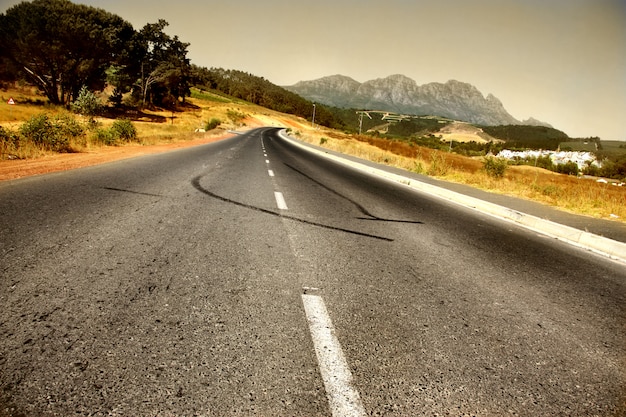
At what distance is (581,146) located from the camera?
120m

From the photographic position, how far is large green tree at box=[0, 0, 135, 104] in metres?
39.4

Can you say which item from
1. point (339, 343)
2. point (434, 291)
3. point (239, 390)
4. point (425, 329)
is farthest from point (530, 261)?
point (239, 390)

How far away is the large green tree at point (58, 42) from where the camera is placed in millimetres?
39438

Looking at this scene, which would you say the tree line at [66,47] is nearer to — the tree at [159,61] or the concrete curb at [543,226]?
the tree at [159,61]

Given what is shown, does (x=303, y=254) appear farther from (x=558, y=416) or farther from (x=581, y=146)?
(x=581, y=146)

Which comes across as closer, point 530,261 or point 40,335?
point 40,335

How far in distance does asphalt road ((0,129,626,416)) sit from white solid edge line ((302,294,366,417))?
0.02 meters

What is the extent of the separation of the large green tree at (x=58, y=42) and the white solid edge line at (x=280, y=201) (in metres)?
47.3

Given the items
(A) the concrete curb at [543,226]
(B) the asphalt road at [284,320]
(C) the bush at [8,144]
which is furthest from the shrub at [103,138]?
(A) the concrete curb at [543,226]

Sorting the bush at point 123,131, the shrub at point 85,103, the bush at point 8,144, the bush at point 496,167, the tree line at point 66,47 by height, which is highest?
the tree line at point 66,47

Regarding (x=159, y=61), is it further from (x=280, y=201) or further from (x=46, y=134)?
(x=280, y=201)

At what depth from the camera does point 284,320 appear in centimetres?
260

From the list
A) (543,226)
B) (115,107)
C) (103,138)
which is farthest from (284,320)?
(115,107)

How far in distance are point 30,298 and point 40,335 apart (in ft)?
2.05
